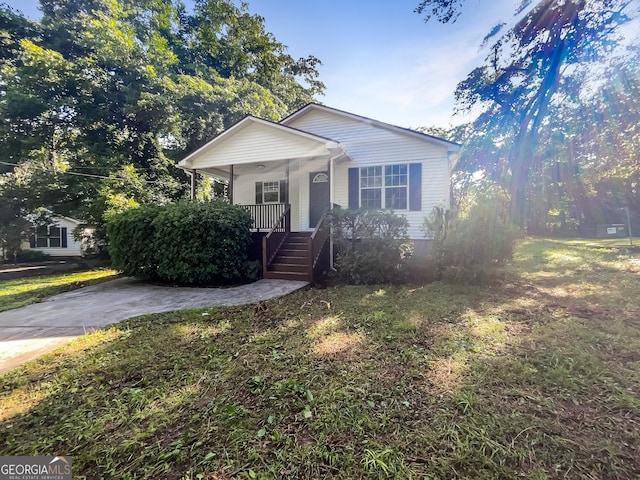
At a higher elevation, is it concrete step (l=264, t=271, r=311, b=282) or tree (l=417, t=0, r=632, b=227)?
tree (l=417, t=0, r=632, b=227)

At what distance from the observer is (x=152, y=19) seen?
19469 millimetres

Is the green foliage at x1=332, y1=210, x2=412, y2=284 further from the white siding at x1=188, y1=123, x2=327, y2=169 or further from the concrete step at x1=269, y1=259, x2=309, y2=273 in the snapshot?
the white siding at x1=188, y1=123, x2=327, y2=169

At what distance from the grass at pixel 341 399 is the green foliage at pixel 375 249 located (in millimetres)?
2717

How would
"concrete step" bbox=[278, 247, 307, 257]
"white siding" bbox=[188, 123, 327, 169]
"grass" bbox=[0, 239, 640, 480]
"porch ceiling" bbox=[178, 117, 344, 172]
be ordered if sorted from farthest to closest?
1. "white siding" bbox=[188, 123, 327, 169]
2. "porch ceiling" bbox=[178, 117, 344, 172]
3. "concrete step" bbox=[278, 247, 307, 257]
4. "grass" bbox=[0, 239, 640, 480]

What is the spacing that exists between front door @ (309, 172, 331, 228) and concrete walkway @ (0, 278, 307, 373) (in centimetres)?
349

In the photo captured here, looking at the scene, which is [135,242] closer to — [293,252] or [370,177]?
[293,252]

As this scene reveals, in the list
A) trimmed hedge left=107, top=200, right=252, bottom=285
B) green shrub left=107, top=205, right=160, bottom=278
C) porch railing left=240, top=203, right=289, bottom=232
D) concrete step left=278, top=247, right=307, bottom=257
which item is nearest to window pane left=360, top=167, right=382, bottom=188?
porch railing left=240, top=203, right=289, bottom=232

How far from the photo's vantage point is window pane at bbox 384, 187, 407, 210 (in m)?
9.73

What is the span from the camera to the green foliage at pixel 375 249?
7.34m

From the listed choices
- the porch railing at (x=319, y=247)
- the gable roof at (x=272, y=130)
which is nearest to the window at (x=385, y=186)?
the gable roof at (x=272, y=130)

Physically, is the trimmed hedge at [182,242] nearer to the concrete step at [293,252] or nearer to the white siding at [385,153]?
the concrete step at [293,252]

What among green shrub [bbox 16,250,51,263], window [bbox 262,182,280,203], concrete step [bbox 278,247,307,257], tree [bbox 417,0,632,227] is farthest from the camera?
green shrub [bbox 16,250,51,263]

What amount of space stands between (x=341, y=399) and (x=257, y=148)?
339 inches

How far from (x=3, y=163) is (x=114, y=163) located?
5367 mm
